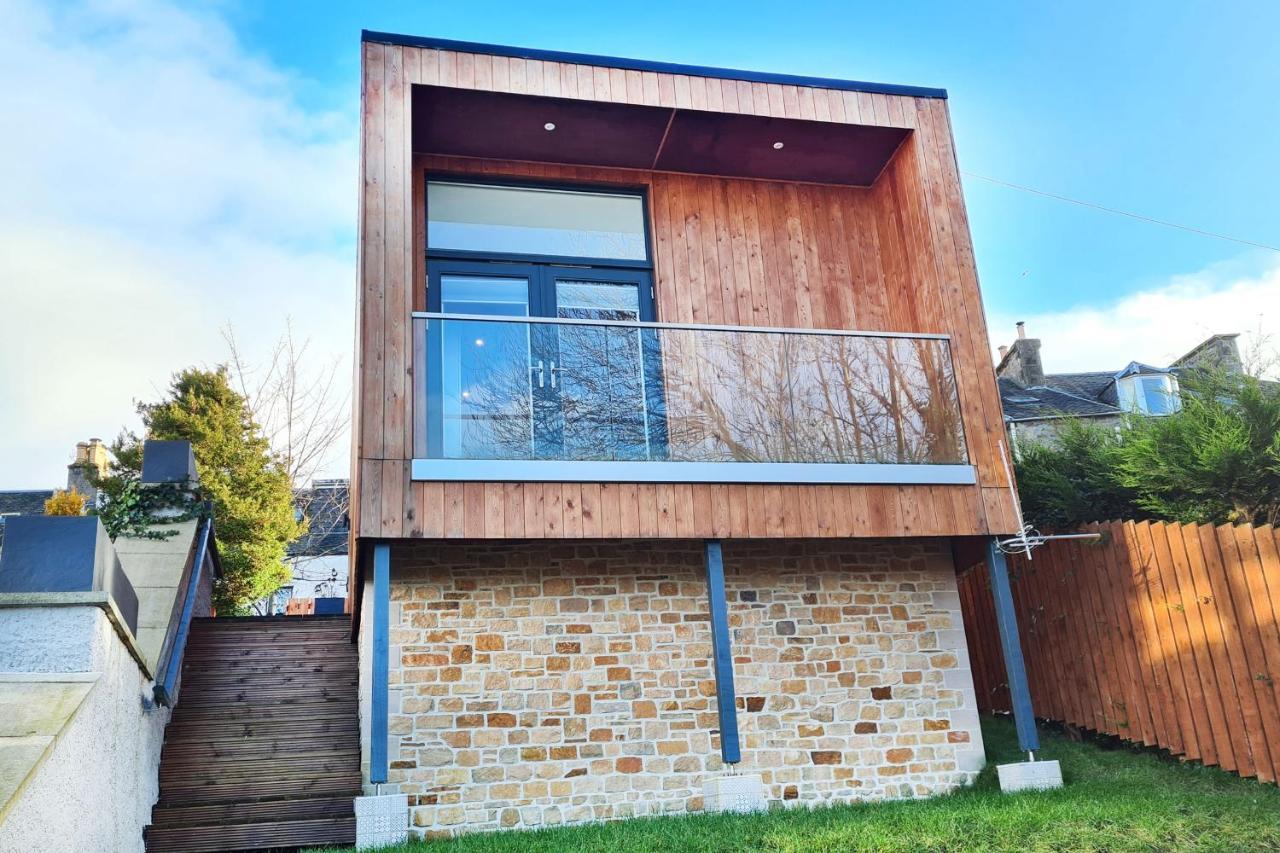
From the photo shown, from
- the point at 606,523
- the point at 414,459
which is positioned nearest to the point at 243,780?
the point at 414,459

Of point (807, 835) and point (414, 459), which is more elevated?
A: point (414, 459)

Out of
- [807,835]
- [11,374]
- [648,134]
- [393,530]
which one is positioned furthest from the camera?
[11,374]

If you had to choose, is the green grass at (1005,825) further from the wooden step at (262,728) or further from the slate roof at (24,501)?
the slate roof at (24,501)

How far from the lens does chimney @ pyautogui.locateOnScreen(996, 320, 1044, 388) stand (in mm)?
19609

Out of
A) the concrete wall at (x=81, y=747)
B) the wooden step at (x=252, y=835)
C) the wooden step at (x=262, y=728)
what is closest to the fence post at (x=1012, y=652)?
the wooden step at (x=252, y=835)

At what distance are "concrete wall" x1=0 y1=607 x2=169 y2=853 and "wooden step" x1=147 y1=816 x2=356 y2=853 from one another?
41 centimetres

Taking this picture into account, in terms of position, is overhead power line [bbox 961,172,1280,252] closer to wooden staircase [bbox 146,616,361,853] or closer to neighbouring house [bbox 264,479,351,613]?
wooden staircase [bbox 146,616,361,853]

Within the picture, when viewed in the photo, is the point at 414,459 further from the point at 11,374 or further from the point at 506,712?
the point at 11,374

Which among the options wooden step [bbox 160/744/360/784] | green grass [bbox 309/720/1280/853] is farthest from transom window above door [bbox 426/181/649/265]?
green grass [bbox 309/720/1280/853]

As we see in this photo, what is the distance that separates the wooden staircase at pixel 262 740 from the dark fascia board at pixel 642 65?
4.90 m

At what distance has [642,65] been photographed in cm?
835

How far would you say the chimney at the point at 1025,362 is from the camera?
19.6m

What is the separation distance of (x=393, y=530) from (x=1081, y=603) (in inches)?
210

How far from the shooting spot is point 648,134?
8.70 m
